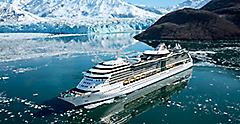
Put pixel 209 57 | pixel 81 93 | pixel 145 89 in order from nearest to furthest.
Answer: pixel 81 93 → pixel 145 89 → pixel 209 57

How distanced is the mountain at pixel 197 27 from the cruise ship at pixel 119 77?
4476 cm

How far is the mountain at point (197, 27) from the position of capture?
83.9 meters

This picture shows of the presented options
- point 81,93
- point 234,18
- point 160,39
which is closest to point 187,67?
Answer: point 81,93

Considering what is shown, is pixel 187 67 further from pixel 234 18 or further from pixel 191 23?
pixel 234 18

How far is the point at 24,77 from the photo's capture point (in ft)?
133

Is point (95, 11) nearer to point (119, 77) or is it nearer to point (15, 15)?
point (15, 15)

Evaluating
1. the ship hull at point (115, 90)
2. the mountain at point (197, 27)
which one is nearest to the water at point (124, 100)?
the ship hull at point (115, 90)

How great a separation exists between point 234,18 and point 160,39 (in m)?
22.2

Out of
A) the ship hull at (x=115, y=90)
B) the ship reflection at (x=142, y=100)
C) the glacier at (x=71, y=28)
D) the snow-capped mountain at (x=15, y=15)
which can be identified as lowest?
the ship reflection at (x=142, y=100)

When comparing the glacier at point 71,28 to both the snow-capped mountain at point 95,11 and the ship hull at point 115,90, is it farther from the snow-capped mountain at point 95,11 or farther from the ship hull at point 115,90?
the ship hull at point 115,90

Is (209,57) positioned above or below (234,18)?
below

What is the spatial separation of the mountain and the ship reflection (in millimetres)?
46290

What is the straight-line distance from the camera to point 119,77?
1240 inches

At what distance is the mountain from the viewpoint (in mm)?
83900
